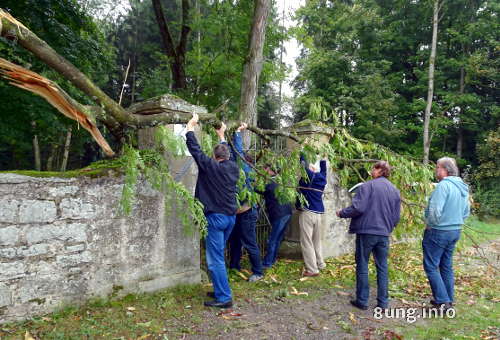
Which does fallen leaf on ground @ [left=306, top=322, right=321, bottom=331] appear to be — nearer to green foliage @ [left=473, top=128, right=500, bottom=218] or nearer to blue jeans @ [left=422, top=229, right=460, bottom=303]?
blue jeans @ [left=422, top=229, right=460, bottom=303]

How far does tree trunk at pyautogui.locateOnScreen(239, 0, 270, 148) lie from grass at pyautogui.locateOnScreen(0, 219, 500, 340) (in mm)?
3256

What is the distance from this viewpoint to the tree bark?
10031 millimetres

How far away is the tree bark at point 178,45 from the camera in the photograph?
10031 mm

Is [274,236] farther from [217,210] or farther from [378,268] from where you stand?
[217,210]

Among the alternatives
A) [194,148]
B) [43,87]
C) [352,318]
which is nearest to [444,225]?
[352,318]

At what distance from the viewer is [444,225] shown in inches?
167

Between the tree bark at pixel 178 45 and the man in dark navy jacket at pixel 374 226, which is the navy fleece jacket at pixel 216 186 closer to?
the man in dark navy jacket at pixel 374 226

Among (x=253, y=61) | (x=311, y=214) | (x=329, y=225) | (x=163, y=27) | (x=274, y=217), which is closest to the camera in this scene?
(x=311, y=214)

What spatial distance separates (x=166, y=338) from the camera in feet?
10.7

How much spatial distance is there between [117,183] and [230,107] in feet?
32.3

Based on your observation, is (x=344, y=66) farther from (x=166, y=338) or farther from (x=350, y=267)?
(x=166, y=338)

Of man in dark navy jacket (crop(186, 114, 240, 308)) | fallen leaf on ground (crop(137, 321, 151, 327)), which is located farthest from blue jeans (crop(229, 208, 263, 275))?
fallen leaf on ground (crop(137, 321, 151, 327))

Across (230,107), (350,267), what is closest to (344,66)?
(230,107)

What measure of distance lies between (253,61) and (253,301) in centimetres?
491
